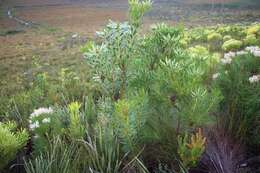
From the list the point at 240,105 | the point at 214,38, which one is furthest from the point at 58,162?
the point at 214,38

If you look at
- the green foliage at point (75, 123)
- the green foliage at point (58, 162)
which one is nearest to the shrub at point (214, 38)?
the green foliage at point (75, 123)

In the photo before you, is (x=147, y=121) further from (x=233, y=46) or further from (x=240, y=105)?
(x=233, y=46)

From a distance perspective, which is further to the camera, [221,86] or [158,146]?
[221,86]

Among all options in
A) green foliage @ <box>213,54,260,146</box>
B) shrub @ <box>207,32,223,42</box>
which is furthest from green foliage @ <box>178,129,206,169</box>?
shrub @ <box>207,32,223,42</box>

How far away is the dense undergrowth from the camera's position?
2.32 m

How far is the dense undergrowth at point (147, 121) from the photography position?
7.61 feet

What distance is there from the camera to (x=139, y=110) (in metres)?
2.31

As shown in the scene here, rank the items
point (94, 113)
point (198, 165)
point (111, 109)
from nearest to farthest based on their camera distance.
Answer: point (198, 165), point (111, 109), point (94, 113)

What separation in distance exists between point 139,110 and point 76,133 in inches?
19.4

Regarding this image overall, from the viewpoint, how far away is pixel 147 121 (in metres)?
2.57

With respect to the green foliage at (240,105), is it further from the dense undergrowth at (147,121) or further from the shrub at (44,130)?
the shrub at (44,130)

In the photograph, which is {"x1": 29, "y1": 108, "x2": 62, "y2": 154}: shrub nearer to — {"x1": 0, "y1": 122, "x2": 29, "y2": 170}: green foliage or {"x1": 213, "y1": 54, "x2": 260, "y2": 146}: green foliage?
{"x1": 0, "y1": 122, "x2": 29, "y2": 170}: green foliage

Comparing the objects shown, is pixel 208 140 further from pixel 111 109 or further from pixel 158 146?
pixel 111 109

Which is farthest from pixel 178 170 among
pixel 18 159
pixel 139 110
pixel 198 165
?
pixel 18 159
